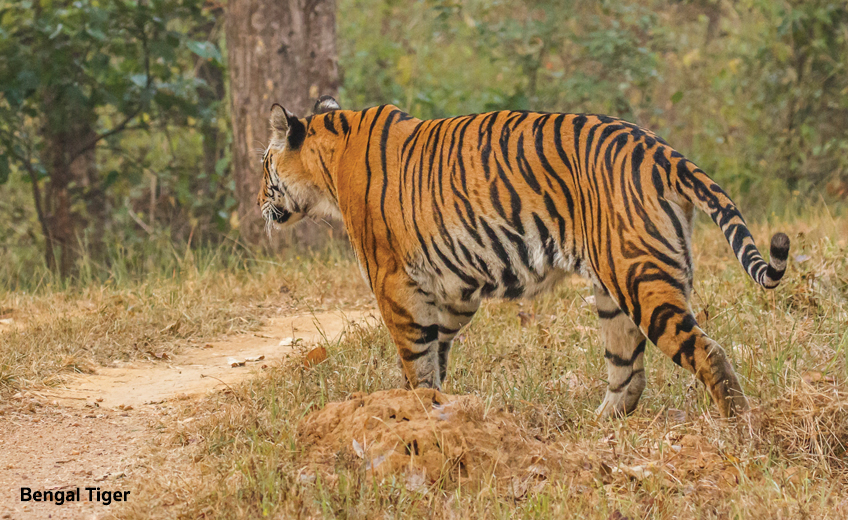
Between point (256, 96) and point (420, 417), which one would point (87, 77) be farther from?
point (420, 417)

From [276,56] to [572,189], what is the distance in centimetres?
427

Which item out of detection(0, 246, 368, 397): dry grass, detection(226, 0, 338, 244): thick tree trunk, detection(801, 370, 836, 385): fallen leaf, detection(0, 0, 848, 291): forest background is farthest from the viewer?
detection(0, 0, 848, 291): forest background

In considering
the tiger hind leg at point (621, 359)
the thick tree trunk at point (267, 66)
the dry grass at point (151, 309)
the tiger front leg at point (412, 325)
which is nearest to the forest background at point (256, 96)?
the thick tree trunk at point (267, 66)

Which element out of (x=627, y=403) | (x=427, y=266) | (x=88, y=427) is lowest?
(x=88, y=427)

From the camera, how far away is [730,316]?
4.57 meters

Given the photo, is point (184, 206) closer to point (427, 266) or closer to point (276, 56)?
point (276, 56)

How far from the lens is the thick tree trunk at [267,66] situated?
7000mm

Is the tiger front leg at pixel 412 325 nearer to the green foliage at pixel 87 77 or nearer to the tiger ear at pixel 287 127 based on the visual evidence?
the tiger ear at pixel 287 127

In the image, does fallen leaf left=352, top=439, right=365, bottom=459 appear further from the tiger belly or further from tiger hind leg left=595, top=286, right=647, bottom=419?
tiger hind leg left=595, top=286, right=647, bottom=419

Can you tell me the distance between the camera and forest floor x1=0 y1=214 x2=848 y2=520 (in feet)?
9.46

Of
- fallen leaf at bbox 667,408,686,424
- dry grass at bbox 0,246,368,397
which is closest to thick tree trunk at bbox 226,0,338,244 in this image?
dry grass at bbox 0,246,368,397

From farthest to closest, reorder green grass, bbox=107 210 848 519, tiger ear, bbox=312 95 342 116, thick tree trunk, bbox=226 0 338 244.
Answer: thick tree trunk, bbox=226 0 338 244 < tiger ear, bbox=312 95 342 116 < green grass, bbox=107 210 848 519

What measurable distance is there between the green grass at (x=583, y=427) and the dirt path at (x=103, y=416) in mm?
242

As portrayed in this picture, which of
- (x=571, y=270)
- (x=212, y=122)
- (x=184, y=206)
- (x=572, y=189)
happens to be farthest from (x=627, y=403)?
(x=184, y=206)
